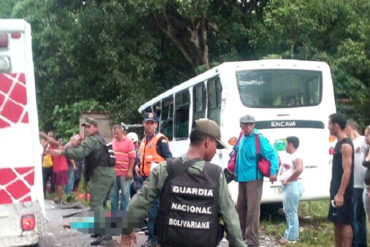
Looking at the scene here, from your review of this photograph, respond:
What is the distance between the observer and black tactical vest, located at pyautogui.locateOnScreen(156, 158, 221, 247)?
152 inches

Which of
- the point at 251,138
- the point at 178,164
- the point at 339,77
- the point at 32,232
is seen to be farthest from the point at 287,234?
the point at 339,77

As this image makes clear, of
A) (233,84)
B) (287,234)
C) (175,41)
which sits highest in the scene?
(175,41)

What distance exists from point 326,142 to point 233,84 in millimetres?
1990

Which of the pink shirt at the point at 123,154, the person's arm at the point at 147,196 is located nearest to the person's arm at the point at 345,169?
the person's arm at the point at 147,196

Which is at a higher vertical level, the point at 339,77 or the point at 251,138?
the point at 339,77

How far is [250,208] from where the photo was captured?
8508 millimetres

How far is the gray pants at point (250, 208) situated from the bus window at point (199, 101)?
4524mm

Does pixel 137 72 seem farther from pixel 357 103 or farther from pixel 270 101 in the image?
pixel 270 101

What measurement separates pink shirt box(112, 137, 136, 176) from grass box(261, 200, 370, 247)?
2548 mm

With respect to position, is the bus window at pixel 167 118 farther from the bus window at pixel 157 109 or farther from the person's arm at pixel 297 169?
the person's arm at pixel 297 169

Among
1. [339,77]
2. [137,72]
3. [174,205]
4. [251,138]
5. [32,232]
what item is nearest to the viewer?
[174,205]

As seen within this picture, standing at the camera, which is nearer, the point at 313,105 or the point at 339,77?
the point at 313,105

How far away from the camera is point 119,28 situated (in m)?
21.1

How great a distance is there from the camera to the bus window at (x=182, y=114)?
14.7m
